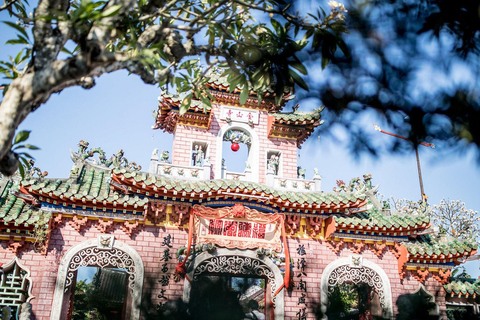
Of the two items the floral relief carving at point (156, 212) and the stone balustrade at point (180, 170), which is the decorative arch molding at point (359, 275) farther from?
the floral relief carving at point (156, 212)

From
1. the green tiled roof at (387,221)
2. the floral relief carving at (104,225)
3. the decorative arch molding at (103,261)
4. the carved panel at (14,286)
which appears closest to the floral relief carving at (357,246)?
the green tiled roof at (387,221)

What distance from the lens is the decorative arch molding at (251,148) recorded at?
11.6 meters

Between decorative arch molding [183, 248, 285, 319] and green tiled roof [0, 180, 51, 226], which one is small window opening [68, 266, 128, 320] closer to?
green tiled roof [0, 180, 51, 226]

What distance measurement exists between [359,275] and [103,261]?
636 centimetres

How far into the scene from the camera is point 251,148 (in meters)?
12.1

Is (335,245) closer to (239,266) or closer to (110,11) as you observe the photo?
(239,266)

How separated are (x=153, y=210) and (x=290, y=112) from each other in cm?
525

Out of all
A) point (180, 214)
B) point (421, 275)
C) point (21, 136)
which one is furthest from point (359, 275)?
point (21, 136)

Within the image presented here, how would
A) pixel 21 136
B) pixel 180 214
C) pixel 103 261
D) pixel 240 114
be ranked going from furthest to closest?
pixel 240 114 < pixel 180 214 < pixel 103 261 < pixel 21 136

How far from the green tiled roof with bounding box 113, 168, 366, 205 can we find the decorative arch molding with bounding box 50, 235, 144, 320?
5.17ft

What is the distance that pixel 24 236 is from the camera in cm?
897

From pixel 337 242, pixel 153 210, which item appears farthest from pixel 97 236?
pixel 337 242

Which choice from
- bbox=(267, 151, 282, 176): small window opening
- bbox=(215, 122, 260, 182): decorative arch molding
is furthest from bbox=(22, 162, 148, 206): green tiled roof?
bbox=(267, 151, 282, 176): small window opening

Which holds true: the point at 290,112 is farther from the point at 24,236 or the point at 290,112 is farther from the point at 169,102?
the point at 24,236
